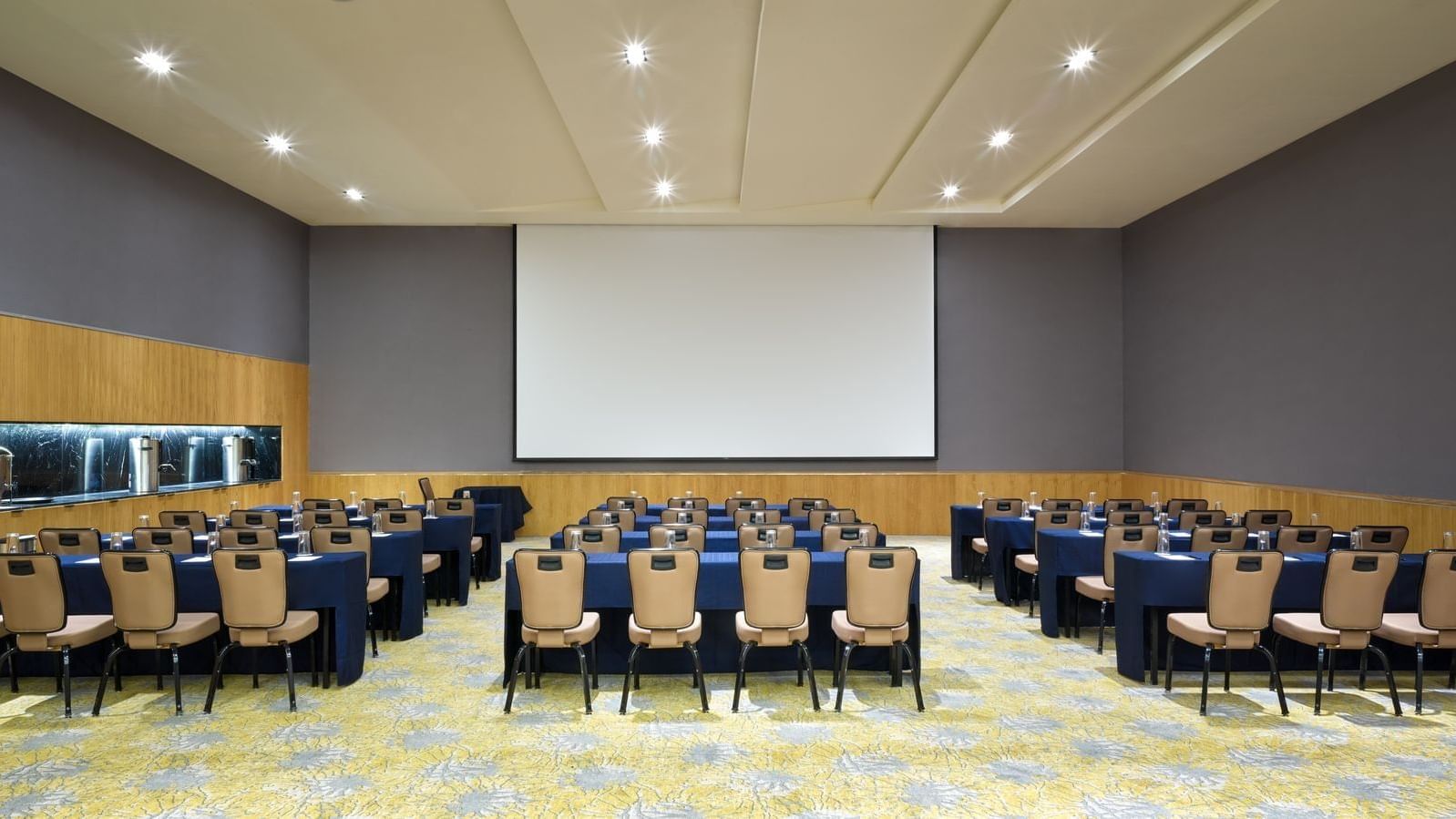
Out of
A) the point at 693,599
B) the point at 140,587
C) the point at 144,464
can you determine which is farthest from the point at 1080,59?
the point at 144,464

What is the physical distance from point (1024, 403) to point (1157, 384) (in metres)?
1.95

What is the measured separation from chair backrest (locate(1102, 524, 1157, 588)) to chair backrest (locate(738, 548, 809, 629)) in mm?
2801

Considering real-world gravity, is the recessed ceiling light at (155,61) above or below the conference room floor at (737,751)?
above

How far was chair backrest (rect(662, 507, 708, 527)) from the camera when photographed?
301 inches

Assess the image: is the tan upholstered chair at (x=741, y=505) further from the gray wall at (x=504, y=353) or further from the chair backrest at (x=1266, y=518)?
the chair backrest at (x=1266, y=518)

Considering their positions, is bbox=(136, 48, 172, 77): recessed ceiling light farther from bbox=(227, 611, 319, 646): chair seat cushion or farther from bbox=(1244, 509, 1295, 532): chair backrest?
bbox=(1244, 509, 1295, 532): chair backrest

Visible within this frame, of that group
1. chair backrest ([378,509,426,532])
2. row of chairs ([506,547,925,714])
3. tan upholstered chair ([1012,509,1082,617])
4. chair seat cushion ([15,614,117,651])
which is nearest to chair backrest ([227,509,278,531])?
chair backrest ([378,509,426,532])

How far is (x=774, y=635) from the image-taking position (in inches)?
194

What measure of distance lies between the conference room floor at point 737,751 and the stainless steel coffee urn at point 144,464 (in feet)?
16.4

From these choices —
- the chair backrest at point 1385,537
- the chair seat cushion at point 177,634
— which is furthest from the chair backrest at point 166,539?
the chair backrest at point 1385,537

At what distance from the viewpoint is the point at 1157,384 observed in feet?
42.5

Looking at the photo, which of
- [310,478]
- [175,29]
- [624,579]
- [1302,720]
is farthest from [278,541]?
[310,478]

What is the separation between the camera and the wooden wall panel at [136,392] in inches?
316

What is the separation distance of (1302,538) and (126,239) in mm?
11882
